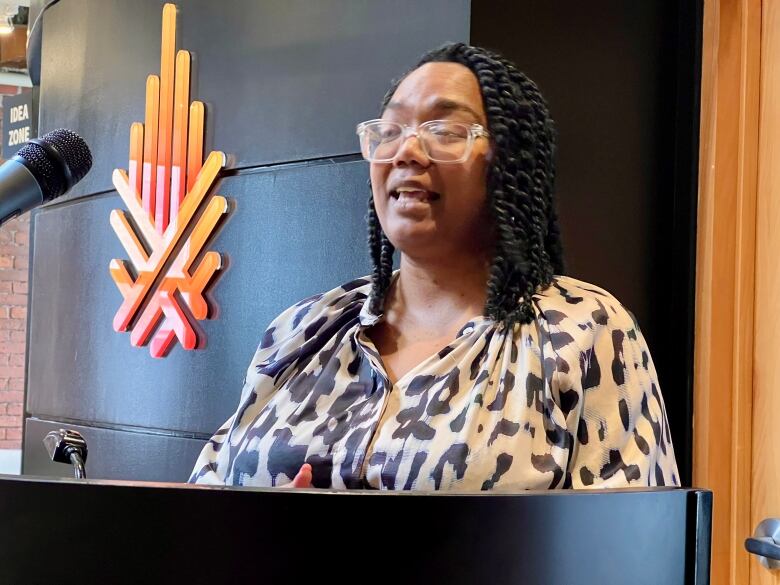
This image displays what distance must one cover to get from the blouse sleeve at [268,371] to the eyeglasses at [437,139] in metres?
0.28

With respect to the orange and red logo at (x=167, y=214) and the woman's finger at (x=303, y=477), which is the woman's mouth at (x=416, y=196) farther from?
the orange and red logo at (x=167, y=214)

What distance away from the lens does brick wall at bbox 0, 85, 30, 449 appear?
6.69 meters

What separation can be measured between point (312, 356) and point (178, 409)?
4.26ft

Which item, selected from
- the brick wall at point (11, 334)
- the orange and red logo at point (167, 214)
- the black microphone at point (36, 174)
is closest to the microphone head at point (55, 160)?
the black microphone at point (36, 174)

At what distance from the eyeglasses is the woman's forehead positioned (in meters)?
0.03

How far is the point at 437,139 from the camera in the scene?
141 centimetres

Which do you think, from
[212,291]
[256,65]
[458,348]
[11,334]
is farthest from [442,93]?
[11,334]

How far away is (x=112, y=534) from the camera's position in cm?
55

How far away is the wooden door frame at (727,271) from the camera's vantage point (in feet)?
6.37

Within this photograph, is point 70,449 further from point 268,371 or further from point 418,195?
point 418,195

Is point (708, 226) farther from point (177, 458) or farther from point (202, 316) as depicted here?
point (177, 458)

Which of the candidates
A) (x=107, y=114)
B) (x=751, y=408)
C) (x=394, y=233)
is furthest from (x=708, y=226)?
(x=107, y=114)

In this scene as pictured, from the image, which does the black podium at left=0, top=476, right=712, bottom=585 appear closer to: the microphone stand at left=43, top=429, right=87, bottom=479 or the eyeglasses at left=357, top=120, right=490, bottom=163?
the microphone stand at left=43, top=429, right=87, bottom=479

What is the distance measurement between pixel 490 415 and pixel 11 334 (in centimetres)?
621
